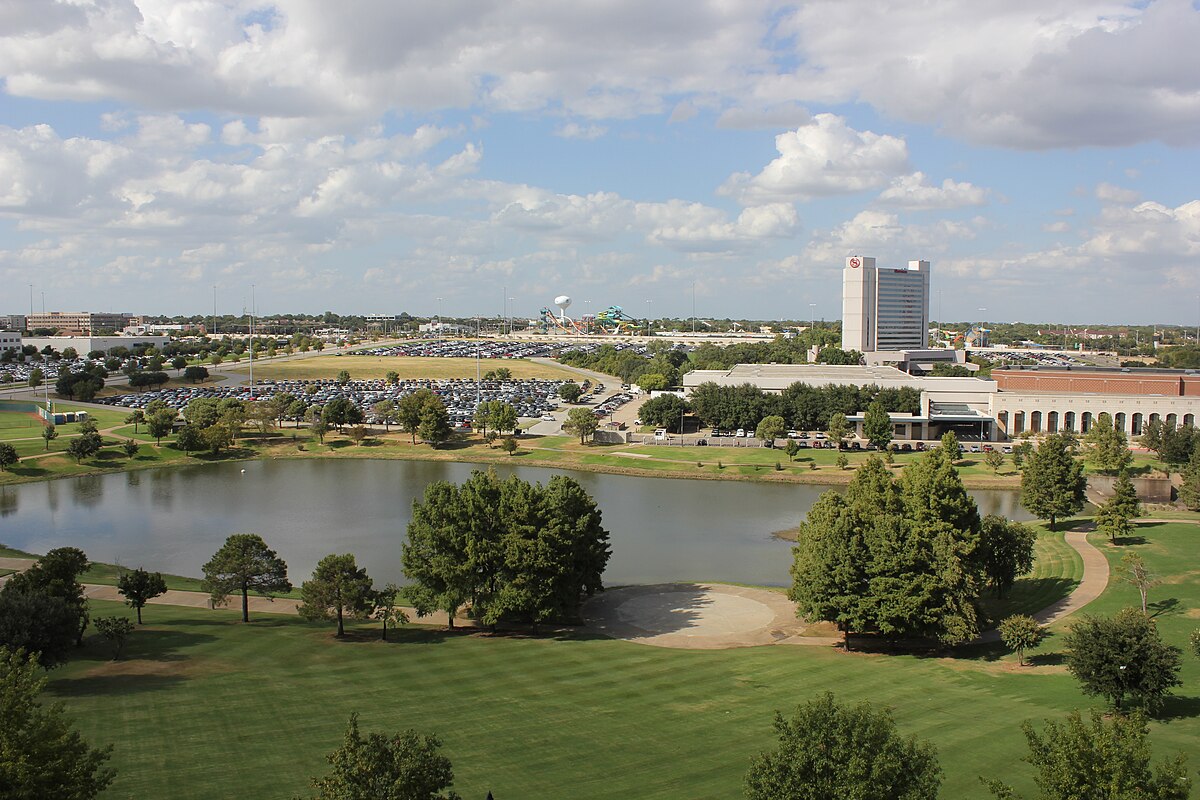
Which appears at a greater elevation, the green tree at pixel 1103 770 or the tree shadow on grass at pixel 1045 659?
the green tree at pixel 1103 770

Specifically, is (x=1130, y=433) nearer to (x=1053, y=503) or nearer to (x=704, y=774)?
(x=1053, y=503)

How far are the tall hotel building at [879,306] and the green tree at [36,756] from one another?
114770 millimetres

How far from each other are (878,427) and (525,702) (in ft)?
145

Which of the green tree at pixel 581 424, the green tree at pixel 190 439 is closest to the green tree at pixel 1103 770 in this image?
the green tree at pixel 581 424

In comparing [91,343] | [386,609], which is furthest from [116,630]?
[91,343]

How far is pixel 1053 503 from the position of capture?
34594 mm

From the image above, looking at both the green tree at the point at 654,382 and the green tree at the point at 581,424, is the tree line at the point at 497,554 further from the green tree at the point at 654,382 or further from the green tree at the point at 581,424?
the green tree at the point at 654,382

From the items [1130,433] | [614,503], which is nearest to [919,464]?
[614,503]

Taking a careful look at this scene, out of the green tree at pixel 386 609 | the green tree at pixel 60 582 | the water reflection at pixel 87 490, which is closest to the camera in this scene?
the green tree at pixel 60 582

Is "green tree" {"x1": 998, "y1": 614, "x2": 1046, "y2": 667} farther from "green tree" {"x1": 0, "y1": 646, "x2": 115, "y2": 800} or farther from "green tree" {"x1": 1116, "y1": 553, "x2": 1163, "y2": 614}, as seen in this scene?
"green tree" {"x1": 0, "y1": 646, "x2": 115, "y2": 800}

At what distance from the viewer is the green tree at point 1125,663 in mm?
16141

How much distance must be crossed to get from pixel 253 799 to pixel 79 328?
596 ft

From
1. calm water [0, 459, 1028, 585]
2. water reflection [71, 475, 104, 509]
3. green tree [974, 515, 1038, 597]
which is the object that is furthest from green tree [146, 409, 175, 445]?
green tree [974, 515, 1038, 597]

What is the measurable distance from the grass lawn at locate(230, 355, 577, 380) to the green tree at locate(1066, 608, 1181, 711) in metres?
85.0
